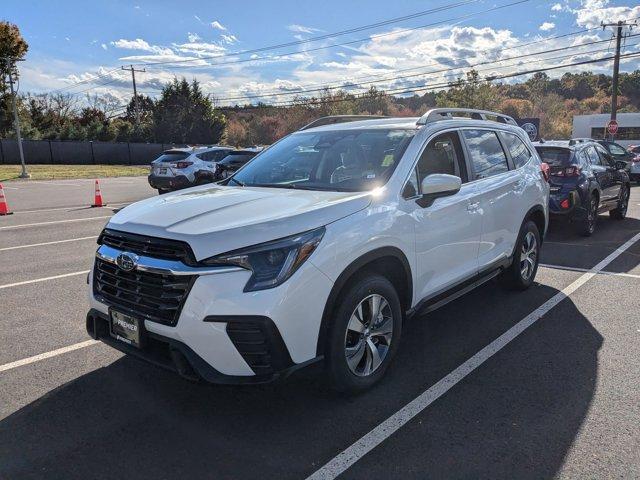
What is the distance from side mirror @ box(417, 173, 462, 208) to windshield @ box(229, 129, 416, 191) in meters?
0.29

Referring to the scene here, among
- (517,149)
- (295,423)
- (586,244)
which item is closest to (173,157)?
(586,244)

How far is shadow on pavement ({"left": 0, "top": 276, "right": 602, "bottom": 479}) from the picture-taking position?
9.25ft

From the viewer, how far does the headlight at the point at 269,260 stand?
2.86 meters

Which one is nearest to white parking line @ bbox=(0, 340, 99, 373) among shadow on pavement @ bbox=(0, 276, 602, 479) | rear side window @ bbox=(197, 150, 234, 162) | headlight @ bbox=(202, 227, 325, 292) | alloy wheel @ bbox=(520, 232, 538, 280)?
shadow on pavement @ bbox=(0, 276, 602, 479)

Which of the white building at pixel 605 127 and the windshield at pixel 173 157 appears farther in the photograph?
the white building at pixel 605 127

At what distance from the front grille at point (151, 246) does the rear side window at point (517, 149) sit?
3980mm

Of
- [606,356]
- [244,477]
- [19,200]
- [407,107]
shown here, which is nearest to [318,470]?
[244,477]

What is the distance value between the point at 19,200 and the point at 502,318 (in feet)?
53.5

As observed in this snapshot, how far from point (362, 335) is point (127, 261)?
156cm

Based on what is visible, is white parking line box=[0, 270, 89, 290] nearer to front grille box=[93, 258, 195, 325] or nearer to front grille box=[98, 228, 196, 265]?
front grille box=[93, 258, 195, 325]

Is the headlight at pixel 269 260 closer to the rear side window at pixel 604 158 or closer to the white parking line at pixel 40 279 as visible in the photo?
the white parking line at pixel 40 279

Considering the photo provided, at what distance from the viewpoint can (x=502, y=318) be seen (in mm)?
5082

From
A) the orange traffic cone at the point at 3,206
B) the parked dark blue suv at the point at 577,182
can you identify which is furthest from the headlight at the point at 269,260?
the orange traffic cone at the point at 3,206

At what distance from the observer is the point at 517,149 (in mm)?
5852
